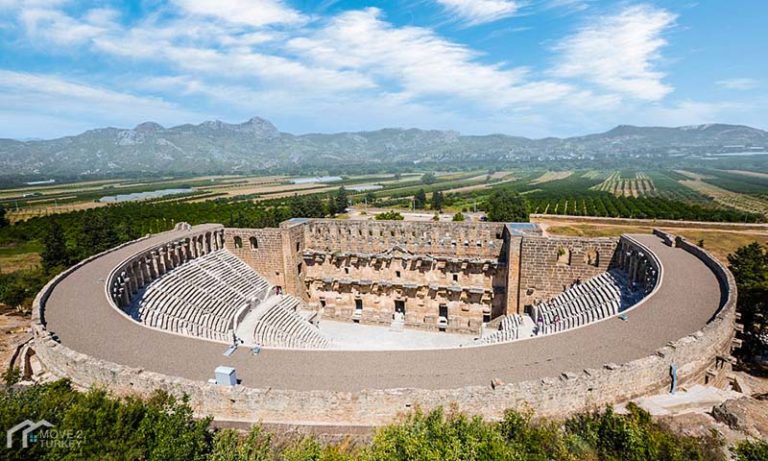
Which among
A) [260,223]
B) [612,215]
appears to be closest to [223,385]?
[260,223]

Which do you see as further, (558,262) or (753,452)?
(558,262)

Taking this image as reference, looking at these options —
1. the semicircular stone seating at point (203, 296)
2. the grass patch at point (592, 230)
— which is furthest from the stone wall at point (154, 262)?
the grass patch at point (592, 230)

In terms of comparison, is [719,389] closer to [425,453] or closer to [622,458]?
[622,458]

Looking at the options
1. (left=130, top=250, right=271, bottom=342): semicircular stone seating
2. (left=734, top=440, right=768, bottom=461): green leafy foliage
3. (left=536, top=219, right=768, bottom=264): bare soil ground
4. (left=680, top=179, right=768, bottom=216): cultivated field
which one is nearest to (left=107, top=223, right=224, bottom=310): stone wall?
(left=130, top=250, right=271, bottom=342): semicircular stone seating

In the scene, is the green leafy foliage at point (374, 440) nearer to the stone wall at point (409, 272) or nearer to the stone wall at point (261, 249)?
the stone wall at point (409, 272)

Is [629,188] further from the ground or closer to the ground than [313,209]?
closer to the ground

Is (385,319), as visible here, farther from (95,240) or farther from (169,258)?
(95,240)

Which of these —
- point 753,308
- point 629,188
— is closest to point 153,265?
point 753,308
